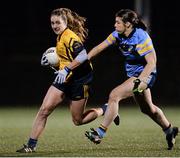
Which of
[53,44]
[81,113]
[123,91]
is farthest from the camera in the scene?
[53,44]

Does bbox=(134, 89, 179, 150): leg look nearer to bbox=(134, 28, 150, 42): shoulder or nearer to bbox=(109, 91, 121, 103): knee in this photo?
bbox=(109, 91, 121, 103): knee

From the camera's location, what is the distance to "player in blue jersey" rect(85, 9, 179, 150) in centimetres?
1027

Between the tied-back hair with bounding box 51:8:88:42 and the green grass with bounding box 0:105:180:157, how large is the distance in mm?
1576

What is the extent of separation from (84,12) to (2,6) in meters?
3.57

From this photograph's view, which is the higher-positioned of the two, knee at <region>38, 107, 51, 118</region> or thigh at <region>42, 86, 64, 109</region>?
thigh at <region>42, 86, 64, 109</region>

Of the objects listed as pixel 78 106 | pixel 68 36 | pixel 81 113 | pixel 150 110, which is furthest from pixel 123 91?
pixel 68 36

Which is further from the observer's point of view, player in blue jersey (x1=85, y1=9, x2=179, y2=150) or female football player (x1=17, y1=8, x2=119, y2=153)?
female football player (x1=17, y1=8, x2=119, y2=153)

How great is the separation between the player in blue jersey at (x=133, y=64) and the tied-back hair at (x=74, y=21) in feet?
1.28

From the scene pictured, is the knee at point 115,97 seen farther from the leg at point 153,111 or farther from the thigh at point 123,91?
the leg at point 153,111

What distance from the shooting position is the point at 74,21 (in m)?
10.8

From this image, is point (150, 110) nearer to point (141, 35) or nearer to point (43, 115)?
point (141, 35)

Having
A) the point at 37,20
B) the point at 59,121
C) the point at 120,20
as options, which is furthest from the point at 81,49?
the point at 37,20

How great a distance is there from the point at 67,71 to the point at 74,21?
2.64 feet

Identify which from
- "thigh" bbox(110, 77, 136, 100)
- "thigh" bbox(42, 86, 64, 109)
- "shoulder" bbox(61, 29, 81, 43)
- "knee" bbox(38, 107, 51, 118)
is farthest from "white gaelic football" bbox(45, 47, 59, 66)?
"thigh" bbox(110, 77, 136, 100)
